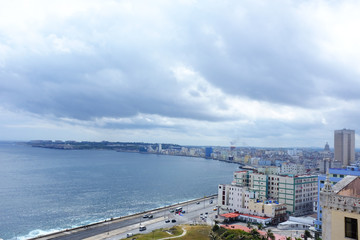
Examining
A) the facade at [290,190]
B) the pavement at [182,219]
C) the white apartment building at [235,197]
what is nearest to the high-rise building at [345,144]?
the facade at [290,190]

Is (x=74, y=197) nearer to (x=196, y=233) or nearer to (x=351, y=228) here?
(x=196, y=233)

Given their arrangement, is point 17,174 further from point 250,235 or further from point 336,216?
point 336,216

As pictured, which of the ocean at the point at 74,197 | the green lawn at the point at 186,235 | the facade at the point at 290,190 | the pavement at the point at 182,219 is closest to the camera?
the green lawn at the point at 186,235

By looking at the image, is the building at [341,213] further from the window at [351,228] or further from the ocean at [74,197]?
the ocean at [74,197]

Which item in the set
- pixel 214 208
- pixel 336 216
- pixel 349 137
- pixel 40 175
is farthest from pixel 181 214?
pixel 349 137

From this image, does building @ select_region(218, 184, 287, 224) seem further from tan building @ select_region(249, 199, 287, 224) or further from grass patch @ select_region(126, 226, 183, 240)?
grass patch @ select_region(126, 226, 183, 240)

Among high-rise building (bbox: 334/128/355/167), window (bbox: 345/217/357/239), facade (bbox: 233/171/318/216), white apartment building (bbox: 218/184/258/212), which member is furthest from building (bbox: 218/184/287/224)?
high-rise building (bbox: 334/128/355/167)

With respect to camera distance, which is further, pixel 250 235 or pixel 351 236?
pixel 250 235
